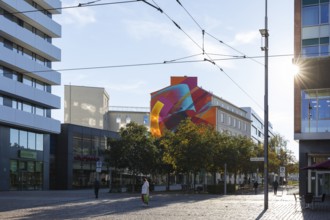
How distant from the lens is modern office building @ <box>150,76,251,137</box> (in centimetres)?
11256

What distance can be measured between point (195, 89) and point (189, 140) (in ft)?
204

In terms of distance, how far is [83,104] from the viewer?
106 metres

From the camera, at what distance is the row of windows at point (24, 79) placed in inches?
2128

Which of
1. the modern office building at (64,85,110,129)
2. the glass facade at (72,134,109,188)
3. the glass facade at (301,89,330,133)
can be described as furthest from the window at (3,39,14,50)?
the modern office building at (64,85,110,129)

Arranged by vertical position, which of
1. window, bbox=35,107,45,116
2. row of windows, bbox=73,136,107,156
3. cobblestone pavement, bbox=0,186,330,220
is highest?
window, bbox=35,107,45,116

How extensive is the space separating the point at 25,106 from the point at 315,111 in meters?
30.4

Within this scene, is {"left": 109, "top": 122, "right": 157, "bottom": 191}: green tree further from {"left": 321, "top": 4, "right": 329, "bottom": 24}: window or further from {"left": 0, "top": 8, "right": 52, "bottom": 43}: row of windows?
{"left": 321, "top": 4, "right": 329, "bottom": 24}: window

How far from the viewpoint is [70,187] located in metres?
67.6

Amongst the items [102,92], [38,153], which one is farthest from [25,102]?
[102,92]

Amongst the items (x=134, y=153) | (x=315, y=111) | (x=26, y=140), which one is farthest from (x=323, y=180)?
(x=26, y=140)

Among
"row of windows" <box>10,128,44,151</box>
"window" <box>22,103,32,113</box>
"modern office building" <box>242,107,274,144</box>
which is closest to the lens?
"row of windows" <box>10,128,44,151</box>

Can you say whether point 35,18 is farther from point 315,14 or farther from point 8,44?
point 315,14

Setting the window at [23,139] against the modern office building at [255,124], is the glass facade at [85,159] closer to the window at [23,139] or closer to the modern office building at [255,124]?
the window at [23,139]

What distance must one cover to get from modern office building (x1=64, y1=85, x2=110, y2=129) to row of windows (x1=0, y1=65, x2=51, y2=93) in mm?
41703
